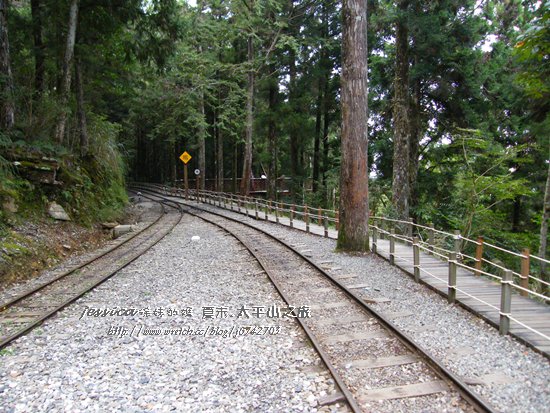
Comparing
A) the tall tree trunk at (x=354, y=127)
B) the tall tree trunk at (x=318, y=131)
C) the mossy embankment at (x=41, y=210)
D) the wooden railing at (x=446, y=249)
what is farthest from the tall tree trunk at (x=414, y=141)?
the mossy embankment at (x=41, y=210)

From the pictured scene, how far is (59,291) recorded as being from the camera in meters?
7.51

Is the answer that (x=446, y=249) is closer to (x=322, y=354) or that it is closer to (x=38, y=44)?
(x=322, y=354)

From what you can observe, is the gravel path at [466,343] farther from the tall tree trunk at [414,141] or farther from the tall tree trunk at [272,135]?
the tall tree trunk at [272,135]

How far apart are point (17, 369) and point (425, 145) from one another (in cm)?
1824

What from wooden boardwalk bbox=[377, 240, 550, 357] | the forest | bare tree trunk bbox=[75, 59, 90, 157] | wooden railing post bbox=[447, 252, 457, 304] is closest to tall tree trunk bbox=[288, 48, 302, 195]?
the forest

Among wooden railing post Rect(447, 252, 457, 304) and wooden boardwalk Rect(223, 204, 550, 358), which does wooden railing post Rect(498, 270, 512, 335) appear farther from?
wooden railing post Rect(447, 252, 457, 304)

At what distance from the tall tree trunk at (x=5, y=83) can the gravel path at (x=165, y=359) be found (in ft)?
25.3

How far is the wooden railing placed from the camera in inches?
215

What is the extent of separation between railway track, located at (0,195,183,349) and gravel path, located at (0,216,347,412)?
211 millimetres

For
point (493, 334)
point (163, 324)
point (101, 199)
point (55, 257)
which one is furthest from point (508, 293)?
point (101, 199)

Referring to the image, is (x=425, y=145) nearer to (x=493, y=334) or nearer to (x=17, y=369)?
(x=493, y=334)

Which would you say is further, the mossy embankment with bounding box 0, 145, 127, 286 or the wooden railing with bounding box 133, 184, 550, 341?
the mossy embankment with bounding box 0, 145, 127, 286

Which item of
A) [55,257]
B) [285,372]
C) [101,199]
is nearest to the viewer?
[285,372]

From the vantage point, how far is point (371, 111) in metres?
19.8
